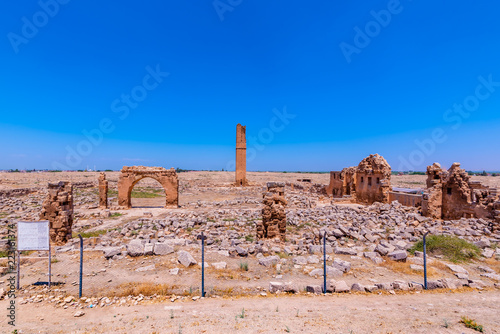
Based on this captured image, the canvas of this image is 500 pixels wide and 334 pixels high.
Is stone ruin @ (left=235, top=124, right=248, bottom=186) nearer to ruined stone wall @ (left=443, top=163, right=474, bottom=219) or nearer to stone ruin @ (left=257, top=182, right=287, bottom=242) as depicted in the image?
ruined stone wall @ (left=443, top=163, right=474, bottom=219)

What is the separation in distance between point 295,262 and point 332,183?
27141 mm

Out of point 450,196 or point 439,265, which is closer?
point 439,265

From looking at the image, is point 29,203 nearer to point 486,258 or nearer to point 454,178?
point 486,258

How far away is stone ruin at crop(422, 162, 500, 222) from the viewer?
598 inches

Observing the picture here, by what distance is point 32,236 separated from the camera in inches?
270

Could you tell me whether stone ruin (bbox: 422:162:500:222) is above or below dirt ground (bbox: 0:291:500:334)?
above

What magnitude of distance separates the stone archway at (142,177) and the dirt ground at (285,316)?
16.3 m

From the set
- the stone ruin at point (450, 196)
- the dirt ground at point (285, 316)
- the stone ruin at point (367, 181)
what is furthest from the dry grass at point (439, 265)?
the stone ruin at point (367, 181)

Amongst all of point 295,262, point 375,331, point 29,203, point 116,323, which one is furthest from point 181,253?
point 29,203

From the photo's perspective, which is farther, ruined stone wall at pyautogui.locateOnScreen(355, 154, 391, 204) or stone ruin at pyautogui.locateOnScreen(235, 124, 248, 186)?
stone ruin at pyautogui.locateOnScreen(235, 124, 248, 186)

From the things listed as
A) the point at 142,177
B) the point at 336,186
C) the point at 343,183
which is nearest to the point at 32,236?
the point at 142,177

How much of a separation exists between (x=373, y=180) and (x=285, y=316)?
23769mm

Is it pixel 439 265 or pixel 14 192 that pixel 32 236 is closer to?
pixel 439 265

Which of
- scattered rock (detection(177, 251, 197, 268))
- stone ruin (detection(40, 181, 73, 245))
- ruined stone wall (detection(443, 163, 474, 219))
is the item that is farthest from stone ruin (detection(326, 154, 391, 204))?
stone ruin (detection(40, 181, 73, 245))
